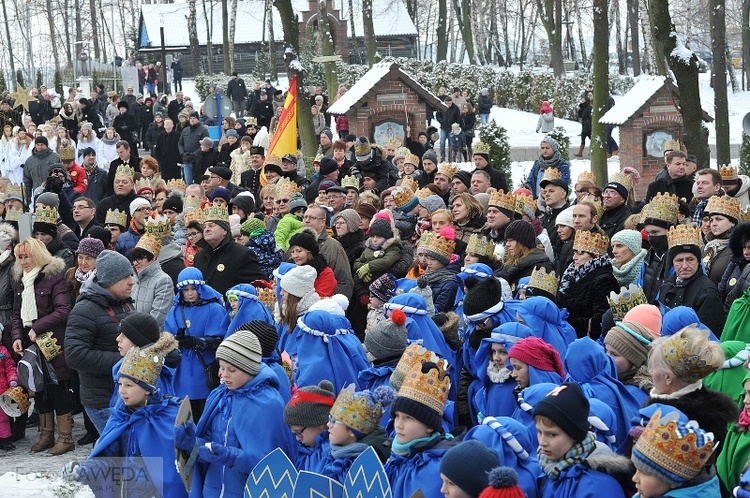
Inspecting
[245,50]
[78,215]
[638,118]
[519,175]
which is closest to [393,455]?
[78,215]

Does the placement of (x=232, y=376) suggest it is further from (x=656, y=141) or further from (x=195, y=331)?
(x=656, y=141)

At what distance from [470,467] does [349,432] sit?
1121 mm

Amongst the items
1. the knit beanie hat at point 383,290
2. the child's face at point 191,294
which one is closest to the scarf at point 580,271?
the knit beanie hat at point 383,290

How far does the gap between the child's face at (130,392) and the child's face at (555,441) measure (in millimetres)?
2531

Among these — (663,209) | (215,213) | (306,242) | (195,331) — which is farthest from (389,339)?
(215,213)

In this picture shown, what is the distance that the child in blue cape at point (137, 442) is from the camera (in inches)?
233

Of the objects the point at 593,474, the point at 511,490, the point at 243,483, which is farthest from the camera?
the point at 243,483

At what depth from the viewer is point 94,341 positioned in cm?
778

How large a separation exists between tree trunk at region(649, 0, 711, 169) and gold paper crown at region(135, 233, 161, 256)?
22.3 ft

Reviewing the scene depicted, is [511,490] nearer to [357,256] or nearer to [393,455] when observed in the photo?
[393,455]

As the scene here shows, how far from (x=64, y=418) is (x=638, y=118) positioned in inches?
550

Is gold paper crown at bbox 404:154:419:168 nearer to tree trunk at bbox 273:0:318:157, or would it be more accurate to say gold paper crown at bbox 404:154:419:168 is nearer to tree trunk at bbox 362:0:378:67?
tree trunk at bbox 273:0:318:157

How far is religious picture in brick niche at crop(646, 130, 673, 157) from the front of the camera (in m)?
20.1

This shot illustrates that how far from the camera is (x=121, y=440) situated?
19.6ft
